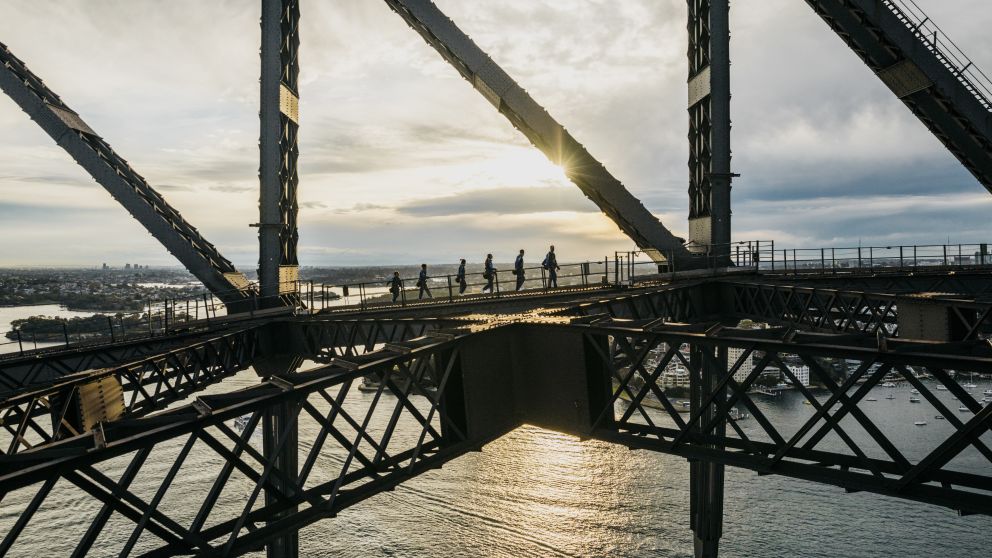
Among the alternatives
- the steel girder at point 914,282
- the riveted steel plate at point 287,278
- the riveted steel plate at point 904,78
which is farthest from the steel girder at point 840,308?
the riveted steel plate at point 287,278

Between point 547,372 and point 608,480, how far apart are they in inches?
3265

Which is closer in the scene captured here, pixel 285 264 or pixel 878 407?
pixel 285 264

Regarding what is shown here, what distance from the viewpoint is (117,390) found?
1294 cm

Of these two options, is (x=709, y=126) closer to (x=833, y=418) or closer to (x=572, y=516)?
(x=833, y=418)

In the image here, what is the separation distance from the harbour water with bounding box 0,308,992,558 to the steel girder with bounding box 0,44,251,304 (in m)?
53.9

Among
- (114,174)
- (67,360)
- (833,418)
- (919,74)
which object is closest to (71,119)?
(114,174)

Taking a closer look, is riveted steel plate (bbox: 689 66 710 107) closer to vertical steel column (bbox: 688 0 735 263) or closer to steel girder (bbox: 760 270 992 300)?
vertical steel column (bbox: 688 0 735 263)

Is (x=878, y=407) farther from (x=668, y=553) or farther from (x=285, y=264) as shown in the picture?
(x=285, y=264)

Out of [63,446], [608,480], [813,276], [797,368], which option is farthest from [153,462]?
[797,368]

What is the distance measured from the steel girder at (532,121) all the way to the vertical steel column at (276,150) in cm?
511

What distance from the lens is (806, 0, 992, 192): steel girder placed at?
2716 centimetres

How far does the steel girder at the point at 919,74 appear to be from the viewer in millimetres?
27156

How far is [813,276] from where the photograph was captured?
32.9 m

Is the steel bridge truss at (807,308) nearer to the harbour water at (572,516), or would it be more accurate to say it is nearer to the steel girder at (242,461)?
the steel girder at (242,461)
